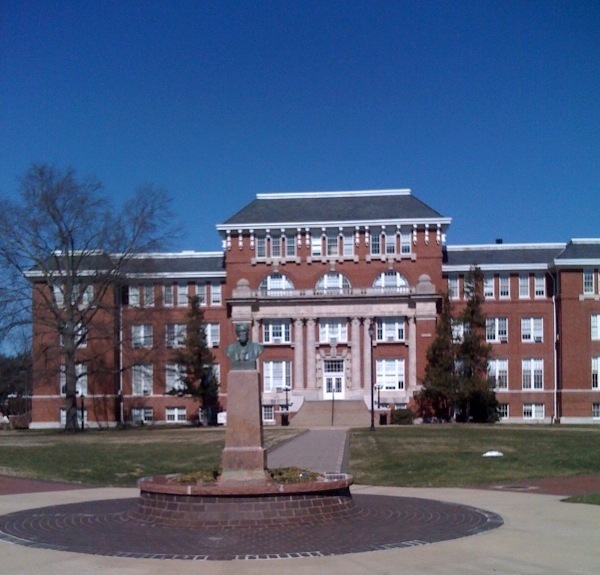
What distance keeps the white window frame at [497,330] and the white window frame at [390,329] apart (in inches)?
277

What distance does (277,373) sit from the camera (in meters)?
72.2

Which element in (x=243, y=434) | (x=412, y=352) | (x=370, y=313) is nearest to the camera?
(x=243, y=434)

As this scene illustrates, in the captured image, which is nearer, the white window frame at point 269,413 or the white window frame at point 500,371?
the white window frame at point 269,413

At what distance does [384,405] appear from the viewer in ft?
230

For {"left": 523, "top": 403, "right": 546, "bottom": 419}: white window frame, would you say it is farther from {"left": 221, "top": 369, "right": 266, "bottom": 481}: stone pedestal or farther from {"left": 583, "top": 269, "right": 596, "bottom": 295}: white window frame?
{"left": 221, "top": 369, "right": 266, "bottom": 481}: stone pedestal

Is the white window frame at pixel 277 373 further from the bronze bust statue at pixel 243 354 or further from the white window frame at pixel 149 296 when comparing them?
the bronze bust statue at pixel 243 354

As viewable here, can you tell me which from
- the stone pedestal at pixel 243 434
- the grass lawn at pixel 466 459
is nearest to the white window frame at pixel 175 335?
the grass lawn at pixel 466 459

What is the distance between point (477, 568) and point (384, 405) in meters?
59.3

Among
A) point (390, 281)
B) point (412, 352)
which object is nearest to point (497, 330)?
point (412, 352)

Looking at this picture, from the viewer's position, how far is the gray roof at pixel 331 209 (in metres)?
71.9

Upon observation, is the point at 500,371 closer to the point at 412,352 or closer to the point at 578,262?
the point at 412,352

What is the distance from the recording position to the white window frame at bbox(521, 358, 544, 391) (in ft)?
234

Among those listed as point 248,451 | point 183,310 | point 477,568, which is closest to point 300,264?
point 183,310

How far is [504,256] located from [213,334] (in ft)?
81.6
